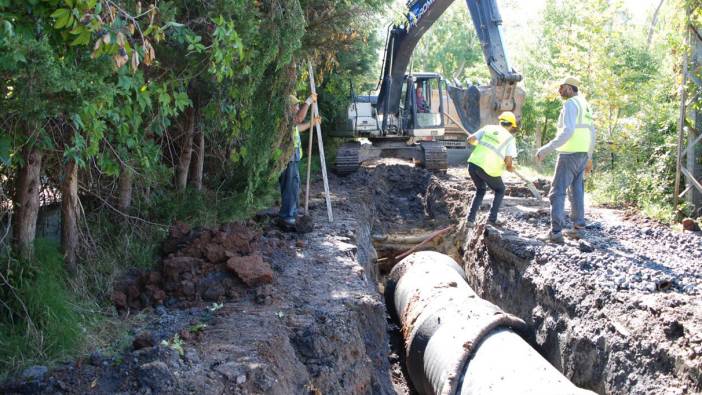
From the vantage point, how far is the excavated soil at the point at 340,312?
13.5 ft

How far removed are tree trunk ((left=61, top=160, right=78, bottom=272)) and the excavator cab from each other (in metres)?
11.0

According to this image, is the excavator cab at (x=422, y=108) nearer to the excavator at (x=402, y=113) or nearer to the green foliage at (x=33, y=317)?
the excavator at (x=402, y=113)

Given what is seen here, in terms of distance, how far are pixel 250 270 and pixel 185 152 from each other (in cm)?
223

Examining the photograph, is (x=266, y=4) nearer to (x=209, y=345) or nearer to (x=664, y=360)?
(x=209, y=345)

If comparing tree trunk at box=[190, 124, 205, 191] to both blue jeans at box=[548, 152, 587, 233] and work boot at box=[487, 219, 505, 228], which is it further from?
blue jeans at box=[548, 152, 587, 233]

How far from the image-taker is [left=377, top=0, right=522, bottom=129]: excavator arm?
12.7 m

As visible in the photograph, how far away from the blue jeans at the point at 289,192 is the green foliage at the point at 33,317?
3.69 m

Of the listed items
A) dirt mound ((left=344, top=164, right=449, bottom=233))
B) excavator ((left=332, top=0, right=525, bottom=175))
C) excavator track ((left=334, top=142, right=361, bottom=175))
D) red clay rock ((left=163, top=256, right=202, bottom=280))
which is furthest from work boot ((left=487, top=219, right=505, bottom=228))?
excavator track ((left=334, top=142, right=361, bottom=175))

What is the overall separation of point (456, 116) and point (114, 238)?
15613mm

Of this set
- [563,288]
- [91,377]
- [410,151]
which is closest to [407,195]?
[410,151]

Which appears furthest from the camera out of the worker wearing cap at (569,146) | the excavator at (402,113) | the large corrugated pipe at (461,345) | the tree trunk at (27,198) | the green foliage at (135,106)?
the excavator at (402,113)

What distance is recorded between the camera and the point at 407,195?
1466 centimetres

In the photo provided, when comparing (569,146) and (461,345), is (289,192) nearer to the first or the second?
(461,345)

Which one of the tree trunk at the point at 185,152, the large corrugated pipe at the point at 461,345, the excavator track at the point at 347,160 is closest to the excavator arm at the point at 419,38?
the excavator track at the point at 347,160
